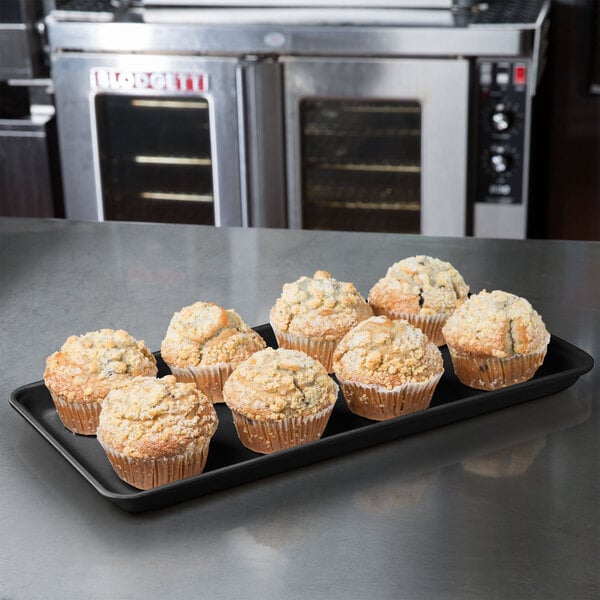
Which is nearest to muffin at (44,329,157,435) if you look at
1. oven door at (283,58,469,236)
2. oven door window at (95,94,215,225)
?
oven door at (283,58,469,236)

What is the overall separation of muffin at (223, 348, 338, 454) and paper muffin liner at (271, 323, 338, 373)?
16 cm

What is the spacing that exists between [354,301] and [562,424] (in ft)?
0.98

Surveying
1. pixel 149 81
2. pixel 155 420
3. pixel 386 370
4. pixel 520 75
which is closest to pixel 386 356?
pixel 386 370

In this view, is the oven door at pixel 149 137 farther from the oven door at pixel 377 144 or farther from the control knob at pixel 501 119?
the control knob at pixel 501 119

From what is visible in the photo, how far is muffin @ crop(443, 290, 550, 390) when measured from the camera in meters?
1.20

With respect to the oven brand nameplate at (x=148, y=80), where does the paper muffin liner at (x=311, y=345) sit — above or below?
below

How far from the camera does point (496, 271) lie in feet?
5.44

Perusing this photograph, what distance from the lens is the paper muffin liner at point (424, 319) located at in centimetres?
133

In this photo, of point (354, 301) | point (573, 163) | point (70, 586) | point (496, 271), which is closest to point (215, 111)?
point (573, 163)

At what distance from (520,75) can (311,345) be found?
1651mm

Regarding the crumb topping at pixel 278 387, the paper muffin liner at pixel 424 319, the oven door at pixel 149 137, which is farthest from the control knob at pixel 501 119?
the crumb topping at pixel 278 387

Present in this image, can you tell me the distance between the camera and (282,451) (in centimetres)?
105

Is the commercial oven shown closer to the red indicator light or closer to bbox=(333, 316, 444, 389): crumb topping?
the red indicator light

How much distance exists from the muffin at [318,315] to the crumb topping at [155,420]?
251mm
